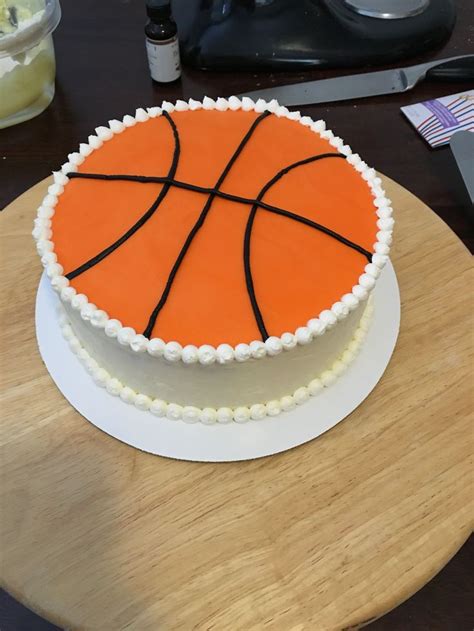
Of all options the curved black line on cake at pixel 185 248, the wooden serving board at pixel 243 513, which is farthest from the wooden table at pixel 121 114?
A: the curved black line on cake at pixel 185 248

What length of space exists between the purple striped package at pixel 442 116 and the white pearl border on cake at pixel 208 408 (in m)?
0.77

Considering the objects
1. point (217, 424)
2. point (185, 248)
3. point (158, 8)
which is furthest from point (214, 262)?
point (158, 8)

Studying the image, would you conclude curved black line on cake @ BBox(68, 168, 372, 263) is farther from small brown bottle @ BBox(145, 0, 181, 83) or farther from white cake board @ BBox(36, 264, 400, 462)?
small brown bottle @ BBox(145, 0, 181, 83)

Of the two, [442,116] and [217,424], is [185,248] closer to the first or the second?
[217,424]

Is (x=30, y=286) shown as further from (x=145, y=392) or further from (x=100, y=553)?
(x=100, y=553)

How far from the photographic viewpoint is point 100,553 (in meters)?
0.89

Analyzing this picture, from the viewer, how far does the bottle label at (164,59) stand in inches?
63.7

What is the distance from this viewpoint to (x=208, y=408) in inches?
39.6

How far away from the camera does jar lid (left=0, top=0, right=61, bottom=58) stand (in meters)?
1.45

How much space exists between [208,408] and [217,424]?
31 millimetres

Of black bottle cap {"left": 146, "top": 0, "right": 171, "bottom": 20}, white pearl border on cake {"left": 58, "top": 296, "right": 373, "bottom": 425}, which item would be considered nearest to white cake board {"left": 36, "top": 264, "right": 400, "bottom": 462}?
white pearl border on cake {"left": 58, "top": 296, "right": 373, "bottom": 425}

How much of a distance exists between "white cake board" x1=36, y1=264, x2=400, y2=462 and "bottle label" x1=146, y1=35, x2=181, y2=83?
85 cm

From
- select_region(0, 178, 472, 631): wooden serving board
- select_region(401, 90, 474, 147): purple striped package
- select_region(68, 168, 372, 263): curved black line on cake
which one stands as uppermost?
select_region(68, 168, 372, 263): curved black line on cake

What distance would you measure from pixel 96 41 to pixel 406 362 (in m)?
1.37
